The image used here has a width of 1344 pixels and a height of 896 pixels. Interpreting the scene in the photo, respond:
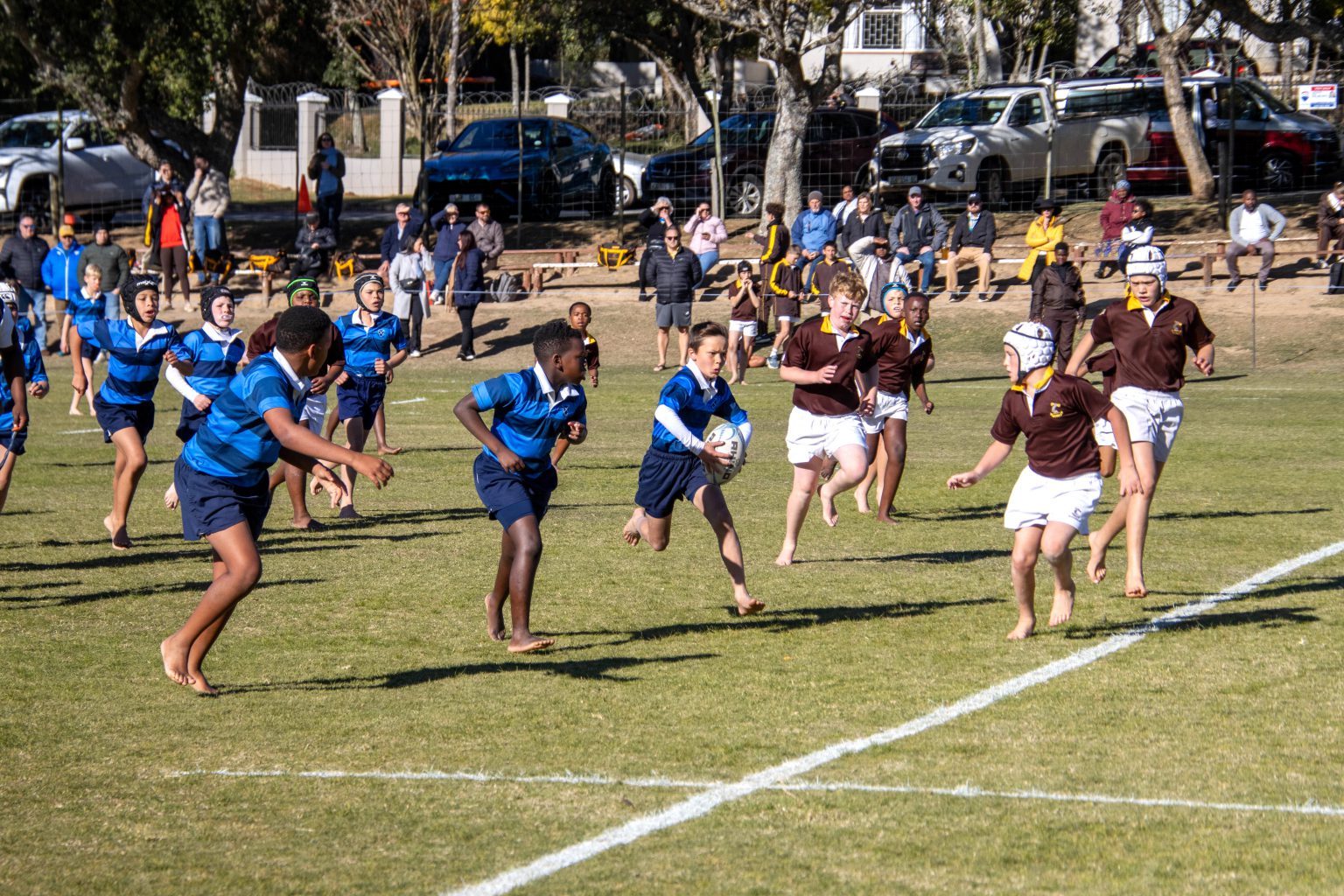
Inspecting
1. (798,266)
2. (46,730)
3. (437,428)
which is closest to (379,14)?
(798,266)

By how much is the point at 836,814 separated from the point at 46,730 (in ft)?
11.7

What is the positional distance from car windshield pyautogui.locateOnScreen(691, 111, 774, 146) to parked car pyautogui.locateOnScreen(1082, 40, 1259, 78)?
22.7 feet

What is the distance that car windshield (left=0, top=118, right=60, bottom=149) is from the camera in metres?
34.3

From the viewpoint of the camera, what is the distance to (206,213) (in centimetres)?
3047

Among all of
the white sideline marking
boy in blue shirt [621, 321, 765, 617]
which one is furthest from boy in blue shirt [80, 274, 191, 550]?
the white sideline marking

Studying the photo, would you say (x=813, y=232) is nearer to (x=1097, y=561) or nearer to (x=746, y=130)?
(x=746, y=130)

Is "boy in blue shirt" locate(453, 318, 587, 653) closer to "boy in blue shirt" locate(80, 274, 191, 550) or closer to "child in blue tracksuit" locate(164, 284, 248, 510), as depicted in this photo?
"child in blue tracksuit" locate(164, 284, 248, 510)

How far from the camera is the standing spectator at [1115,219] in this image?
26875 millimetres

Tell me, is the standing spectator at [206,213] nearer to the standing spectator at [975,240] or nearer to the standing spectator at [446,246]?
the standing spectator at [446,246]

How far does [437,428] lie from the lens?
65.7 feet

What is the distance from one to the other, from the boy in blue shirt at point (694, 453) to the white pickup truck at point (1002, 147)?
71.0ft

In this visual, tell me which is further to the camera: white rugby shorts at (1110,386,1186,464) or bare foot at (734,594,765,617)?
white rugby shorts at (1110,386,1186,464)

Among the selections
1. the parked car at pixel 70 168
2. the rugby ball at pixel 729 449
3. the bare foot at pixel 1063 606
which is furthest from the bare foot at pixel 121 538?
the parked car at pixel 70 168

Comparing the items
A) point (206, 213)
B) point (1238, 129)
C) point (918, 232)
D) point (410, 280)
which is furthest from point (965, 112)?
point (206, 213)
